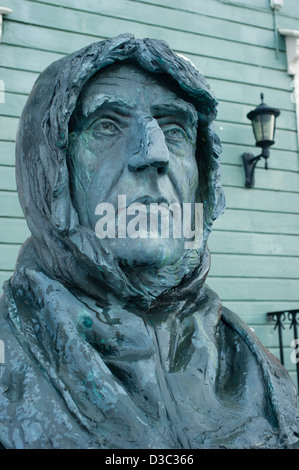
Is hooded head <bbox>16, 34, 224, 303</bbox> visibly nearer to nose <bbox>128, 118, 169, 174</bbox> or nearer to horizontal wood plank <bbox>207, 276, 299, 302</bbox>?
nose <bbox>128, 118, 169, 174</bbox>

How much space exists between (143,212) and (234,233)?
310cm

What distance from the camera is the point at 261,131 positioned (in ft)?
14.3

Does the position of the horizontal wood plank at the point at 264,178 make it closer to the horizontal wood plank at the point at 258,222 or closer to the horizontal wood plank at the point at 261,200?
the horizontal wood plank at the point at 261,200

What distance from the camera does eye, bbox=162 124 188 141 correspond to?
4.78 feet

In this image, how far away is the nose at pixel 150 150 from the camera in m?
1.33

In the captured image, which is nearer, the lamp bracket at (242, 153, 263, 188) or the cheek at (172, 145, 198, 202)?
the cheek at (172, 145, 198, 202)

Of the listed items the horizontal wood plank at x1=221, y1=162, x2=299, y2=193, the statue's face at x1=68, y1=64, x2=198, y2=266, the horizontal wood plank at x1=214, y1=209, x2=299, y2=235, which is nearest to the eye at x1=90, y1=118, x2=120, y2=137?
the statue's face at x1=68, y1=64, x2=198, y2=266

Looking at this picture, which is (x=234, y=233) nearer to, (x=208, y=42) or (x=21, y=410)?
(x=208, y=42)

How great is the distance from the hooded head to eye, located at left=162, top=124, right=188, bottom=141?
0.07 metres

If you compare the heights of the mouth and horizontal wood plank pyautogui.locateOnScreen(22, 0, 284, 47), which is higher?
horizontal wood plank pyautogui.locateOnScreen(22, 0, 284, 47)

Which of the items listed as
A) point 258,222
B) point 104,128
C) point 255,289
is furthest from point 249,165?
point 104,128

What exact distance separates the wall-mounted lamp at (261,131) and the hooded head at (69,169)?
2985mm

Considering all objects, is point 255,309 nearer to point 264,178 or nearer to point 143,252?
point 264,178

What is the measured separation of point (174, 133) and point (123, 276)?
403 millimetres
